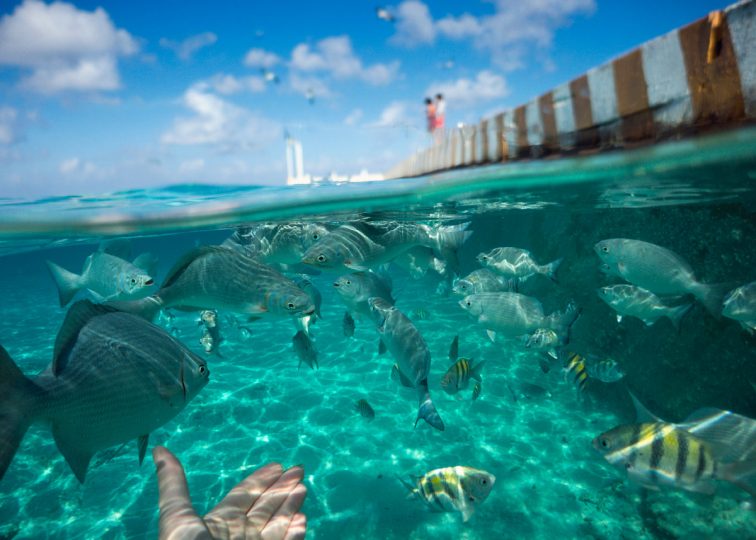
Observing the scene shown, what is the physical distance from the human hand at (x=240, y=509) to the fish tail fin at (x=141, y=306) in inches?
51.0

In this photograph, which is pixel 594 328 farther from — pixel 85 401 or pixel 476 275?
pixel 85 401

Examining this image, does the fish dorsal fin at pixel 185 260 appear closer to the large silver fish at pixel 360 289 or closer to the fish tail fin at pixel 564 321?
the large silver fish at pixel 360 289

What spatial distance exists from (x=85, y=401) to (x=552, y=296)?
14.4m

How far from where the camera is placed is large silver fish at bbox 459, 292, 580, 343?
21.2 ft

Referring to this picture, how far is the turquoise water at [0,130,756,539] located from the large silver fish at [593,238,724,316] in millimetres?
1591

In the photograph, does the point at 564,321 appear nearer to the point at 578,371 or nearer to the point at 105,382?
the point at 578,371

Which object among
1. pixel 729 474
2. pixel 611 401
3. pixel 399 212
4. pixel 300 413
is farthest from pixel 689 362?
pixel 300 413

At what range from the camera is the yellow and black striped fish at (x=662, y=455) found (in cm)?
420

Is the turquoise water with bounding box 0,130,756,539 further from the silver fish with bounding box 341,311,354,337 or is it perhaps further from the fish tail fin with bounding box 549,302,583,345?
the silver fish with bounding box 341,311,354,337

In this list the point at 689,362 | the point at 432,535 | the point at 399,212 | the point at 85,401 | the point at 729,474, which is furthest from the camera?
the point at 399,212

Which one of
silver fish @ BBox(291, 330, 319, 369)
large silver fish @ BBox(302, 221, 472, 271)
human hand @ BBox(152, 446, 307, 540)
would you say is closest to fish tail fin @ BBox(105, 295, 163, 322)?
human hand @ BBox(152, 446, 307, 540)

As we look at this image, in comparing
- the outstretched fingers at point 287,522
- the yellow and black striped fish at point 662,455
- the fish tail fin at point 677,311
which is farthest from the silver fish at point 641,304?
the outstretched fingers at point 287,522

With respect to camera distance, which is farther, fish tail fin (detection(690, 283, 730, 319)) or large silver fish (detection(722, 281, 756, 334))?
fish tail fin (detection(690, 283, 730, 319))

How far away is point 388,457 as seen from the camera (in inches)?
324
